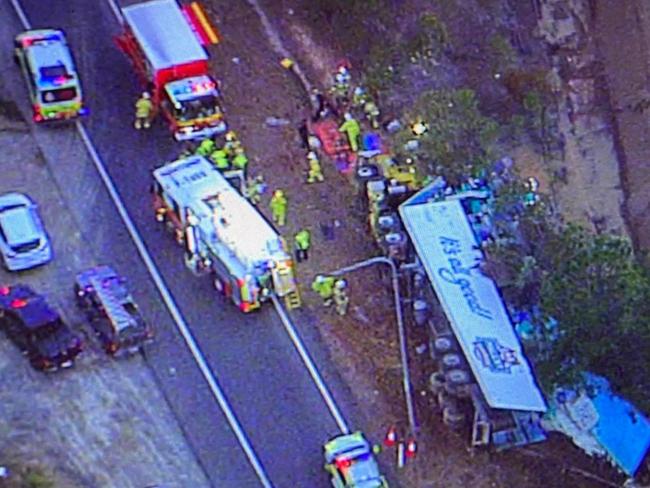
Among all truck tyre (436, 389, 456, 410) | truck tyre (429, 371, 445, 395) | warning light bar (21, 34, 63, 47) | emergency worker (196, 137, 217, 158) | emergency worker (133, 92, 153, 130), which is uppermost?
warning light bar (21, 34, 63, 47)

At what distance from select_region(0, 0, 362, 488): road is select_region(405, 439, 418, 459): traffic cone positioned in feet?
5.12

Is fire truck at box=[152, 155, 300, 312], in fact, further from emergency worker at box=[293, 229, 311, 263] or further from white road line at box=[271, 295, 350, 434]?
emergency worker at box=[293, 229, 311, 263]

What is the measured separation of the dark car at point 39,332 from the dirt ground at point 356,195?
562cm

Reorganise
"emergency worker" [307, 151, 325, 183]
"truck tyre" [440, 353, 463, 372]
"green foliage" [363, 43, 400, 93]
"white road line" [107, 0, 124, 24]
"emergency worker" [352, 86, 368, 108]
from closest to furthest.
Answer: "truck tyre" [440, 353, 463, 372], "emergency worker" [307, 151, 325, 183], "green foliage" [363, 43, 400, 93], "emergency worker" [352, 86, 368, 108], "white road line" [107, 0, 124, 24]

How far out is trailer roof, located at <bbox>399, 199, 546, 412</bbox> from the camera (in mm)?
35344

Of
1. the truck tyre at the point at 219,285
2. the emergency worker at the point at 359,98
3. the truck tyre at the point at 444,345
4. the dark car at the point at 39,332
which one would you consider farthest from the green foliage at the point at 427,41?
the dark car at the point at 39,332

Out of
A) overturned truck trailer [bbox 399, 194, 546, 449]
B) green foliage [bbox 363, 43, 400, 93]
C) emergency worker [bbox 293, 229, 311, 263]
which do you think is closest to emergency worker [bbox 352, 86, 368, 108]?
green foliage [bbox 363, 43, 400, 93]

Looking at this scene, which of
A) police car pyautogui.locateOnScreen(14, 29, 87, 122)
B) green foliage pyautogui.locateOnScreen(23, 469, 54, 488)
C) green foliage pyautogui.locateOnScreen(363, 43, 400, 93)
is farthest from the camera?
green foliage pyautogui.locateOnScreen(363, 43, 400, 93)

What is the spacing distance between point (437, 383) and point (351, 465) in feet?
10.9

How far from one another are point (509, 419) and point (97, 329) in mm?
9768

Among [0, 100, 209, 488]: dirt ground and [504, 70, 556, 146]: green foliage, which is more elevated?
[504, 70, 556, 146]: green foliage

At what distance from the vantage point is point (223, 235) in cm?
3944

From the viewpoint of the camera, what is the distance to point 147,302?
39250mm

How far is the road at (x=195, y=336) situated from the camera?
35.9 metres
